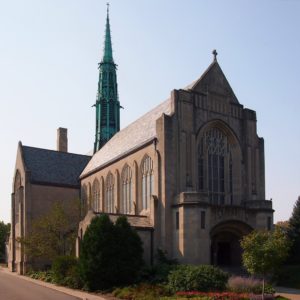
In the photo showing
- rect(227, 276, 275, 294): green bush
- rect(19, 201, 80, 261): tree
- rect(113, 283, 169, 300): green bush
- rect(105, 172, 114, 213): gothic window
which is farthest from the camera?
rect(105, 172, 114, 213): gothic window

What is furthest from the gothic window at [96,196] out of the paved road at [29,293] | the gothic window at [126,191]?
the paved road at [29,293]

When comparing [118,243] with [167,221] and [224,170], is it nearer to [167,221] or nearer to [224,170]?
[167,221]

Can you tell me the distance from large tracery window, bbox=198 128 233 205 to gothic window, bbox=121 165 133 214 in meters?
7.55

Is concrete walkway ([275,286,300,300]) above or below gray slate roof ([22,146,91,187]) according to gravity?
below

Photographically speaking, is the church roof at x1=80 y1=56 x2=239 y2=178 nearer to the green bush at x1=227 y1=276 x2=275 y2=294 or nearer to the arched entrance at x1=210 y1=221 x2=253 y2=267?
the arched entrance at x1=210 y1=221 x2=253 y2=267

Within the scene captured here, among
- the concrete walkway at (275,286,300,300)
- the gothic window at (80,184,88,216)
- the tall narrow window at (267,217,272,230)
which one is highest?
the gothic window at (80,184,88,216)

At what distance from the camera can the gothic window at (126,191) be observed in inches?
1730

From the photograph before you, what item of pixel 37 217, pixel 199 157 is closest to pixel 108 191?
pixel 37 217

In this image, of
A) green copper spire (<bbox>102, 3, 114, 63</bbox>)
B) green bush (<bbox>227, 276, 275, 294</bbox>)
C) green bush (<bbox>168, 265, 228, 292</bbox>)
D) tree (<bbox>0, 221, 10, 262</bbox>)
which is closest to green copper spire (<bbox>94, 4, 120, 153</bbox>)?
green copper spire (<bbox>102, 3, 114, 63</bbox>)

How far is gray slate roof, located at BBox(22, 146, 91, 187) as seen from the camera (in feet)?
181

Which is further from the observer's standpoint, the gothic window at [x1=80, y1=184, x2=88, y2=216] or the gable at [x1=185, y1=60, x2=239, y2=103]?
the gothic window at [x1=80, y1=184, x2=88, y2=216]

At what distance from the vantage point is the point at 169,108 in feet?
134

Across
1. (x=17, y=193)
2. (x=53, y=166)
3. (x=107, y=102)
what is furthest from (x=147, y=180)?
(x=107, y=102)

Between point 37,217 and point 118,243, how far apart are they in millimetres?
23230
